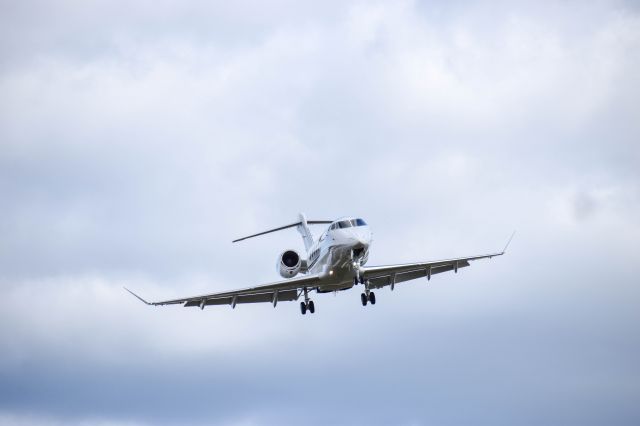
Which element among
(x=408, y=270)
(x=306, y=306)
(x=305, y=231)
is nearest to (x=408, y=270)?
(x=408, y=270)

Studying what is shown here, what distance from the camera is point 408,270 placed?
180 ft

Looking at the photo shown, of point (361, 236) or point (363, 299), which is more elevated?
point (361, 236)

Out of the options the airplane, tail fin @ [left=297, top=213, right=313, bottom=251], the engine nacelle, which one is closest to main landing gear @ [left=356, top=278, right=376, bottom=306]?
the airplane

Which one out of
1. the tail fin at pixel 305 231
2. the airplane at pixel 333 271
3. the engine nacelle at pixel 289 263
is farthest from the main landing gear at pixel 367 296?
the tail fin at pixel 305 231

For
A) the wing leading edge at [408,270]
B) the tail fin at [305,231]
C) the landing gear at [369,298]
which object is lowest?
the landing gear at [369,298]

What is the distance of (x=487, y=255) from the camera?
53.2 metres

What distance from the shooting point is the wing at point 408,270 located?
5294 centimetres

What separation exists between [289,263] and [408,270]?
594 cm

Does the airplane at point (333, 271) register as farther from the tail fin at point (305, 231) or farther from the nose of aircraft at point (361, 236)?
the tail fin at point (305, 231)

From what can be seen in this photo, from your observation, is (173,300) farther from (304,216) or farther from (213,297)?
(304,216)

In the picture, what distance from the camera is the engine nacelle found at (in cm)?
5559

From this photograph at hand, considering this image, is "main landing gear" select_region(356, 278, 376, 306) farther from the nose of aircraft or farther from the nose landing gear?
the nose of aircraft

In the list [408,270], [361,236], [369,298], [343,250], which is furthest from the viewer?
[408,270]

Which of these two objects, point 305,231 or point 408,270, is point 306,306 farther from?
point 305,231
